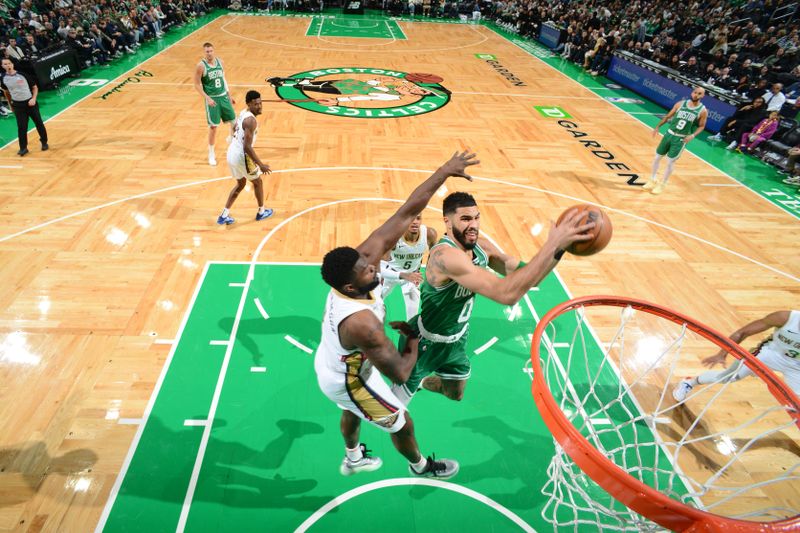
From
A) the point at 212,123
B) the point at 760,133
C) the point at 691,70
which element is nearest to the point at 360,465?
the point at 212,123

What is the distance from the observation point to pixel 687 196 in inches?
353

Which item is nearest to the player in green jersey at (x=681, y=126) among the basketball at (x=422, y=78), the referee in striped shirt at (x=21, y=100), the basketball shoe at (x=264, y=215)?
the basketball shoe at (x=264, y=215)

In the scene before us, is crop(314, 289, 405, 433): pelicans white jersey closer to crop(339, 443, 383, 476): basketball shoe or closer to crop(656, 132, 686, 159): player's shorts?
crop(339, 443, 383, 476): basketball shoe

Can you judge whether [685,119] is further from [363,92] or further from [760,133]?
[363,92]

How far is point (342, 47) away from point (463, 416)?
1714cm

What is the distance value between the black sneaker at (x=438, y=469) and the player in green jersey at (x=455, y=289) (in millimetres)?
550

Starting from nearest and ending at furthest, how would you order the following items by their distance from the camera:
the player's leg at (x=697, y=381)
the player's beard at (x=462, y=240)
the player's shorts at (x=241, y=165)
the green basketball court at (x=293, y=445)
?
the player's beard at (x=462, y=240)
the green basketball court at (x=293, y=445)
the player's leg at (x=697, y=381)
the player's shorts at (x=241, y=165)

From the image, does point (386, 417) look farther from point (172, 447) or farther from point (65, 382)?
point (65, 382)

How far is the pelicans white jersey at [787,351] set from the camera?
155 inches

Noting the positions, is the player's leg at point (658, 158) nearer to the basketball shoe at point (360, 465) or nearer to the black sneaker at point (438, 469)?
the black sneaker at point (438, 469)

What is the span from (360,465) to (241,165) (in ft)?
15.0

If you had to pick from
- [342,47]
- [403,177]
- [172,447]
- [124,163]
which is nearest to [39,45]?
[124,163]

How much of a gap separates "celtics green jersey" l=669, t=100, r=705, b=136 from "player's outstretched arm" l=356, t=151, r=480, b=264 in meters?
6.46

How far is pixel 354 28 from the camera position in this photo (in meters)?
21.8
